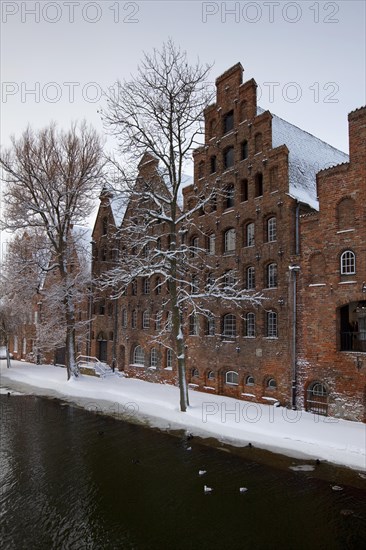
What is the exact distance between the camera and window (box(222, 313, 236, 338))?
23.3 metres

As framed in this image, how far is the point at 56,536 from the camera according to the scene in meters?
9.27

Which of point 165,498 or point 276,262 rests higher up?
point 276,262

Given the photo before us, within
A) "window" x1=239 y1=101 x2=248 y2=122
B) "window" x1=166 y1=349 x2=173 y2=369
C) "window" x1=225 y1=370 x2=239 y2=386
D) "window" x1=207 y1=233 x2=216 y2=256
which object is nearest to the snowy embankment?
"window" x1=225 y1=370 x2=239 y2=386

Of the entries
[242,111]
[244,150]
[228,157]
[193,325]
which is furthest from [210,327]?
[242,111]

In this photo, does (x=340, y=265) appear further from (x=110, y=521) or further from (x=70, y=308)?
(x=70, y=308)

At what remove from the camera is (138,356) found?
3025 cm

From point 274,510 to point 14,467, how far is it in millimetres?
8596

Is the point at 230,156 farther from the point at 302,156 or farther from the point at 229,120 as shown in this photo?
the point at 302,156

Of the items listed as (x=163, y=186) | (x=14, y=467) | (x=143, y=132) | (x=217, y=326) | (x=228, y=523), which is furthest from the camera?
(x=217, y=326)

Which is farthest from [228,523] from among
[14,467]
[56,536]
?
[14,467]

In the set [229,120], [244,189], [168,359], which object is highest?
[229,120]

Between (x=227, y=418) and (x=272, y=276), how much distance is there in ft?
25.2

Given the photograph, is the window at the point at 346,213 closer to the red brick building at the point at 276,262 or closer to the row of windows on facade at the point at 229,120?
the red brick building at the point at 276,262

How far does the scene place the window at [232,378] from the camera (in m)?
22.8
